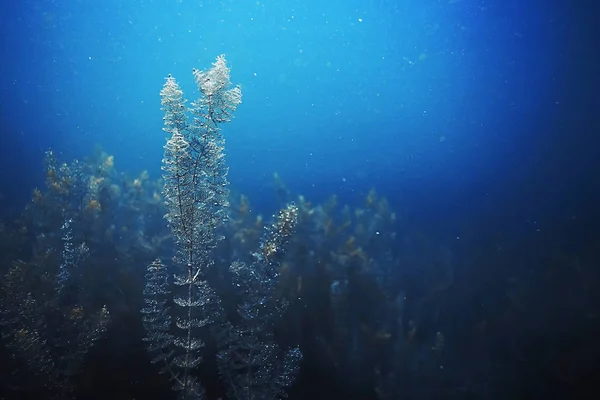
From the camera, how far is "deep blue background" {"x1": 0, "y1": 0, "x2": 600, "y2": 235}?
7.95 metres

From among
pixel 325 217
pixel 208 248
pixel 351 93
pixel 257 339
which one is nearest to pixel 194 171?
pixel 208 248

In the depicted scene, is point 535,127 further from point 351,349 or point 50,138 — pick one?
point 50,138

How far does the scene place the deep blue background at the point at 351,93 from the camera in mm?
7945

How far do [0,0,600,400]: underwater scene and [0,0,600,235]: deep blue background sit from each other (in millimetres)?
61

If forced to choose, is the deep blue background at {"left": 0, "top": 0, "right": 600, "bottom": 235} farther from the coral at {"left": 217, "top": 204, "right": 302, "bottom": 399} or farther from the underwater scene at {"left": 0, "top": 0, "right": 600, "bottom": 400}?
the coral at {"left": 217, "top": 204, "right": 302, "bottom": 399}

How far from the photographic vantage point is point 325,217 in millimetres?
5938

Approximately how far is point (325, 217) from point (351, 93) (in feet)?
25.8

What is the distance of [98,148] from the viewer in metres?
8.76

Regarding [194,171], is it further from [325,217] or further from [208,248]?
[325,217]

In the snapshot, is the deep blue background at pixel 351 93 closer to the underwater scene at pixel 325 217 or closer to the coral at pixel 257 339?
the underwater scene at pixel 325 217

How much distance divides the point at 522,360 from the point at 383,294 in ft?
7.35

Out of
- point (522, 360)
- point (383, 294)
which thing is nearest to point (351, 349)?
point (383, 294)

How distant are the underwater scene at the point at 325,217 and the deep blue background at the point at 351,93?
0.06m

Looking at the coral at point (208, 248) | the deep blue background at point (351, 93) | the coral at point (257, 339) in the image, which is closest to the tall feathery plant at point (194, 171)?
the coral at point (208, 248)
